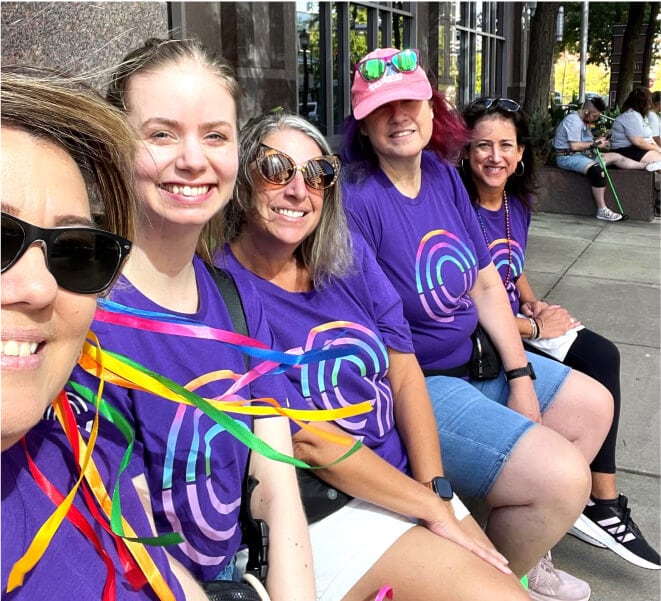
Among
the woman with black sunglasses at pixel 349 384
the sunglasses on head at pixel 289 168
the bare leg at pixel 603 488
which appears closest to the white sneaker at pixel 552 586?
the bare leg at pixel 603 488

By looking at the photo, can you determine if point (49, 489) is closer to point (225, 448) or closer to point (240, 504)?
point (225, 448)

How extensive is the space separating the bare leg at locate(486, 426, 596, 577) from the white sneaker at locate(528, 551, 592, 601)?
30cm

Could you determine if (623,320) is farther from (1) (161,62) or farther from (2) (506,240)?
(1) (161,62)

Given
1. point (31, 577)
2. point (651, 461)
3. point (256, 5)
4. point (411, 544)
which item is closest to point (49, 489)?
point (31, 577)

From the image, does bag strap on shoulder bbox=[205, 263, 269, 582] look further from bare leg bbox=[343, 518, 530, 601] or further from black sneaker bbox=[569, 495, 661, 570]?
black sneaker bbox=[569, 495, 661, 570]

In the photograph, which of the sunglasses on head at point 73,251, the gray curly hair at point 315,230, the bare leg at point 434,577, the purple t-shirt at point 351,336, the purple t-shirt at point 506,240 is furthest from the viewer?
the purple t-shirt at point 506,240

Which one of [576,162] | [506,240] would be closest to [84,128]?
[506,240]

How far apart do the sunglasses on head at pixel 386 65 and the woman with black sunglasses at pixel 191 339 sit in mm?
1037

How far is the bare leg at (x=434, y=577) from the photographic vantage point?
1.97 m

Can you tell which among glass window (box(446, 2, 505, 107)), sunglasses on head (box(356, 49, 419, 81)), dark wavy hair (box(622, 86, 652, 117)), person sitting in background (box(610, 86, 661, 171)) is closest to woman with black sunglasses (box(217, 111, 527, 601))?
sunglasses on head (box(356, 49, 419, 81))

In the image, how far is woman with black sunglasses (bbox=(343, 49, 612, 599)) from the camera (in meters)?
2.49

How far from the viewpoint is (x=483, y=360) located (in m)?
3.04

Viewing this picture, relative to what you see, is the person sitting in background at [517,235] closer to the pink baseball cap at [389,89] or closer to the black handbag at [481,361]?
the black handbag at [481,361]

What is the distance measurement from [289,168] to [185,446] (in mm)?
998
